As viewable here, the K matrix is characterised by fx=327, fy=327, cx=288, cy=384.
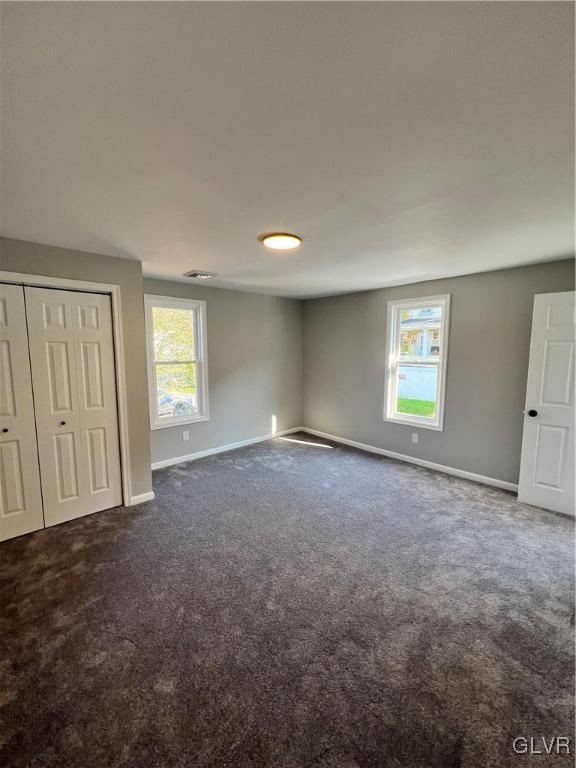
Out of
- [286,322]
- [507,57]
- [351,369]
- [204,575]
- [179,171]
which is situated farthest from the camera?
[286,322]

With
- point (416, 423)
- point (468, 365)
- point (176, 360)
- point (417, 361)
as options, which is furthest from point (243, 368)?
point (468, 365)

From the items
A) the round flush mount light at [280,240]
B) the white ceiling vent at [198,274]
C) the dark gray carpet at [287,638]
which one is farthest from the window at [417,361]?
the white ceiling vent at [198,274]

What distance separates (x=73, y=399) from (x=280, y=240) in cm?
226

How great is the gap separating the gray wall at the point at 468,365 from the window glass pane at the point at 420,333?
0.23 meters

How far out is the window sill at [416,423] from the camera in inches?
165

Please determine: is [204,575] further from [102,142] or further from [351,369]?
[351,369]

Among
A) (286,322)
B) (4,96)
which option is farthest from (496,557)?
(286,322)

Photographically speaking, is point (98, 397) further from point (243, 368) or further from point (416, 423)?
point (416, 423)

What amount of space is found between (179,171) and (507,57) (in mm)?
1286

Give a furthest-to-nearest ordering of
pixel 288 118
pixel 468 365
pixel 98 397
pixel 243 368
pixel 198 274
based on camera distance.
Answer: pixel 243 368
pixel 468 365
pixel 198 274
pixel 98 397
pixel 288 118

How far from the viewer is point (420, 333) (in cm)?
439

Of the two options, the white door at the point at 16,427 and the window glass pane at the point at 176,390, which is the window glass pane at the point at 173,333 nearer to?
the window glass pane at the point at 176,390

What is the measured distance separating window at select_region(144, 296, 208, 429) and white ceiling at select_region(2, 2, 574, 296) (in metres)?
1.95

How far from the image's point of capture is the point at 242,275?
3.85 m
